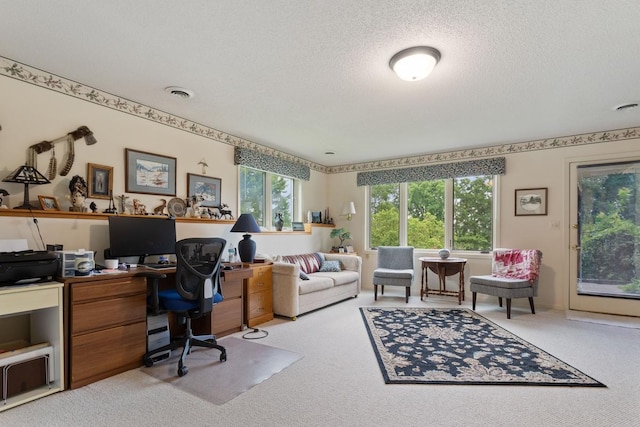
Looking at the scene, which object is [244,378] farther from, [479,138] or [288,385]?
[479,138]

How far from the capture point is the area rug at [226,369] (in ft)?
7.46

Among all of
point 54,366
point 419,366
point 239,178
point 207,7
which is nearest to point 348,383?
point 419,366

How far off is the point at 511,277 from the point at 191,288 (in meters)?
4.12

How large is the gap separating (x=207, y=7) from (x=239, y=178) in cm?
279

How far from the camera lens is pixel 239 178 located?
4582mm

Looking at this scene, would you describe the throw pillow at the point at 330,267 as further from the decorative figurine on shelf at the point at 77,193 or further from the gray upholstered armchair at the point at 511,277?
the decorative figurine on shelf at the point at 77,193

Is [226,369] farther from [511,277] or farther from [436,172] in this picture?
[436,172]

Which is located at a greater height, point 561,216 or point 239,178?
point 239,178

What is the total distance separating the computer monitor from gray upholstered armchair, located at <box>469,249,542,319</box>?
12.9ft

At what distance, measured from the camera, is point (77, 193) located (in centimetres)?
285

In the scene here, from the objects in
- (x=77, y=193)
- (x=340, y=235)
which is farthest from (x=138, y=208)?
(x=340, y=235)

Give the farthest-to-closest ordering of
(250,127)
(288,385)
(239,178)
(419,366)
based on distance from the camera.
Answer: (239,178), (250,127), (419,366), (288,385)

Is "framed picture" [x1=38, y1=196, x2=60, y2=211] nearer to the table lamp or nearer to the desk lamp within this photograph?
the desk lamp

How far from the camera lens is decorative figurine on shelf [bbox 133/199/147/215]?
3.33 metres
